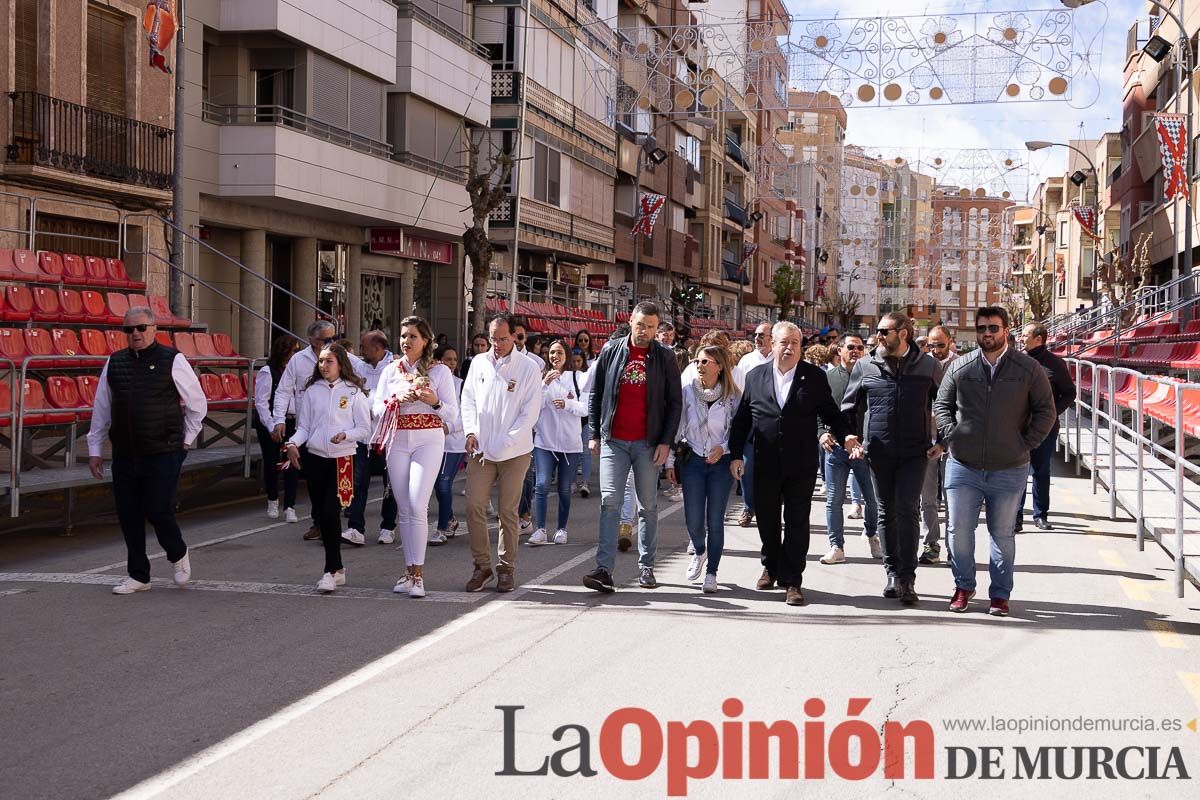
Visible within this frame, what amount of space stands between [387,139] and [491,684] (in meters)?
27.0

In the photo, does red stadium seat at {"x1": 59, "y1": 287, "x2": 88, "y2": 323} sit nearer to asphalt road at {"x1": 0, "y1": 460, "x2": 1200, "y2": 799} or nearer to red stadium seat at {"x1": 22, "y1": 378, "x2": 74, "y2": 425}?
red stadium seat at {"x1": 22, "y1": 378, "x2": 74, "y2": 425}

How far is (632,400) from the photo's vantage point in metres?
9.43

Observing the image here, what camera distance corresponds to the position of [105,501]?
42.1 ft

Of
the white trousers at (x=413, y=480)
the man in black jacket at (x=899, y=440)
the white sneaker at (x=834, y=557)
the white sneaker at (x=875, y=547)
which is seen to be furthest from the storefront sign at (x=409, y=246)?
the man in black jacket at (x=899, y=440)

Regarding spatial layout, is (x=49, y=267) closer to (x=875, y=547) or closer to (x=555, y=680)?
(x=875, y=547)

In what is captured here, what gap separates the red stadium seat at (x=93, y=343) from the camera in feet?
49.7

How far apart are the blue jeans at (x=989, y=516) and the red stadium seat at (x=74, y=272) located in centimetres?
1203

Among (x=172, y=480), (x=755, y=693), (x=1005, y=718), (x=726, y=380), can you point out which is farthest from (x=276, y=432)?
(x=1005, y=718)

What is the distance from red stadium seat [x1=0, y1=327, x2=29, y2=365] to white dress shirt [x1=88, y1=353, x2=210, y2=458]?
4.71 m

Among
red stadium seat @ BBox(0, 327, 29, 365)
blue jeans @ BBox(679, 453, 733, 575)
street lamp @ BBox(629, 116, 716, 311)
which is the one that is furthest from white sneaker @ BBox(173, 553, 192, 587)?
street lamp @ BBox(629, 116, 716, 311)

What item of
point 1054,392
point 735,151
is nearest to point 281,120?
point 1054,392

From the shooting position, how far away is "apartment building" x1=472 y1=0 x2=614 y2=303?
38531mm

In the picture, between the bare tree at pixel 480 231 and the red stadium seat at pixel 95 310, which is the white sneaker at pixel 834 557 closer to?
the red stadium seat at pixel 95 310

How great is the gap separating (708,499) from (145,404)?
4023 millimetres
